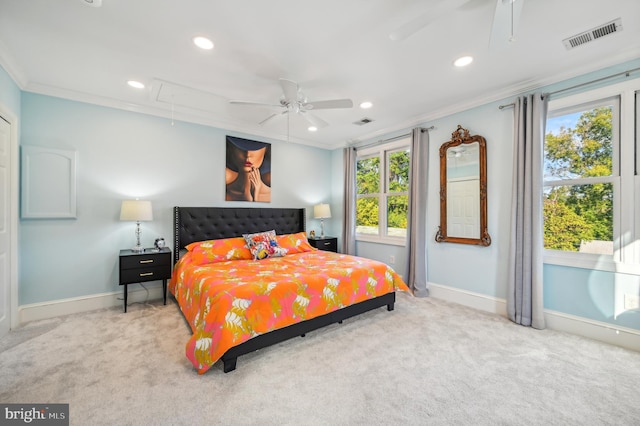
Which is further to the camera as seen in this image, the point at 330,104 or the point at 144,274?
the point at 144,274

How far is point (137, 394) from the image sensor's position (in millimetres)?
1813

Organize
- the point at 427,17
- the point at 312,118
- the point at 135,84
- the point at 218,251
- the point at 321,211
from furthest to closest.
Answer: the point at 321,211
the point at 218,251
the point at 312,118
the point at 135,84
the point at 427,17

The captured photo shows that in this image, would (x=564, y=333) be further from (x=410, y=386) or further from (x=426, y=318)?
(x=410, y=386)

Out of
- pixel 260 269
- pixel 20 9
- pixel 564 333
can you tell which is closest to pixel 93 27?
pixel 20 9

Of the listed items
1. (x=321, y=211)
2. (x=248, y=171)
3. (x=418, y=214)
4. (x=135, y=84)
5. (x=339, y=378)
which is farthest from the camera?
(x=321, y=211)

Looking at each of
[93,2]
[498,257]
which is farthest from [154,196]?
[498,257]

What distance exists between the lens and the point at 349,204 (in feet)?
17.0

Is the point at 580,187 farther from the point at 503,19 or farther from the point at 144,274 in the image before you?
the point at 144,274

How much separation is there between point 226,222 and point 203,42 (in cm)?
259

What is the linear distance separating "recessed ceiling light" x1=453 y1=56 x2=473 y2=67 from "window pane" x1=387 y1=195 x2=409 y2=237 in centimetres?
Result: 215

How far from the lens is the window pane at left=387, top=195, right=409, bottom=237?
456cm

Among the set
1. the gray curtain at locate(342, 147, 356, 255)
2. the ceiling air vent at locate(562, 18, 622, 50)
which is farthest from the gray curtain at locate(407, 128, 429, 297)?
the ceiling air vent at locate(562, 18, 622, 50)

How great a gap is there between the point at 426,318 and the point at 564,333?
4.32 ft

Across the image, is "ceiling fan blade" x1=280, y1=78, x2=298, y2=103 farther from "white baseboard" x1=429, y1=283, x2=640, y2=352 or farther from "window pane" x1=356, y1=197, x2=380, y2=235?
"white baseboard" x1=429, y1=283, x2=640, y2=352
